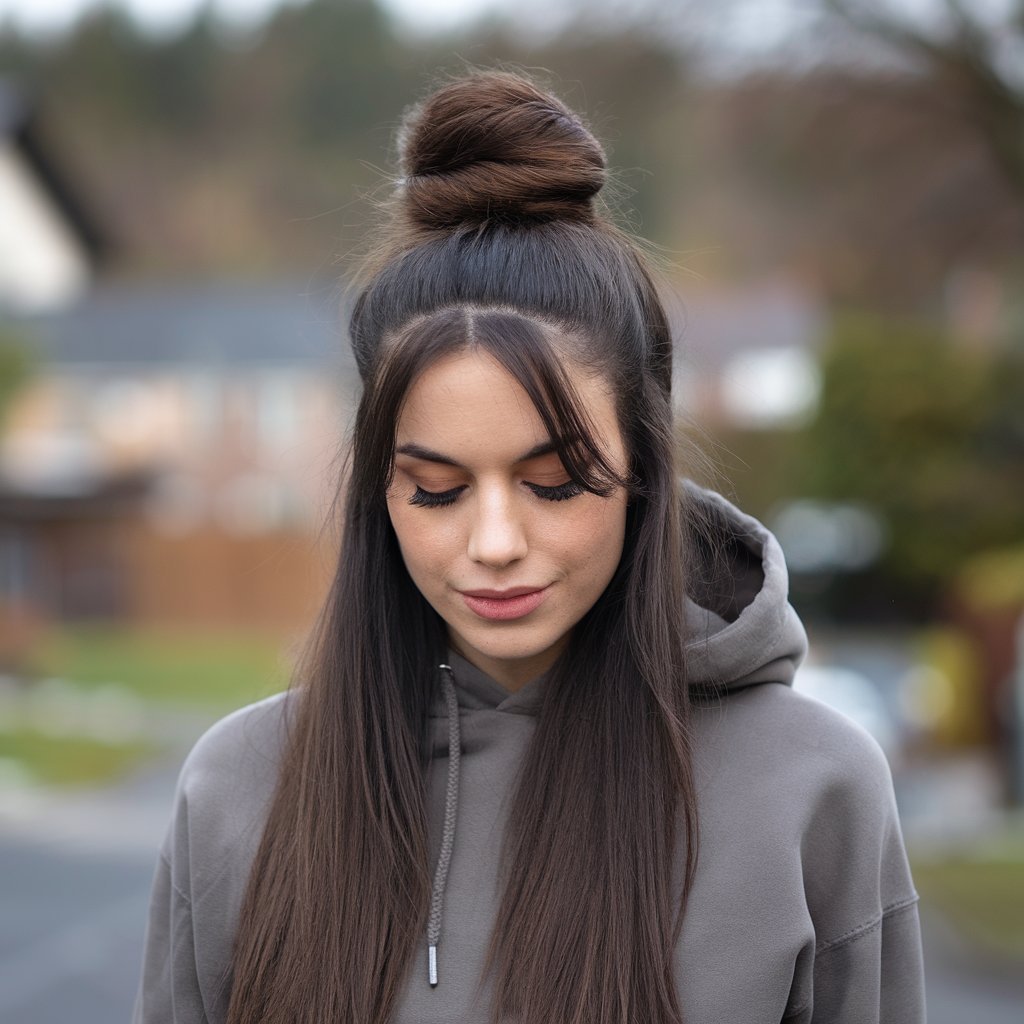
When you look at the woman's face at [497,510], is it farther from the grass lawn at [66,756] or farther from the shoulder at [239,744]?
the grass lawn at [66,756]

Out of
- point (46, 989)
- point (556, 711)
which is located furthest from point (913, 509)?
point (556, 711)

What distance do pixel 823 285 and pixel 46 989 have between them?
378 inches

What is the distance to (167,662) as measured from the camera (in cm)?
2191

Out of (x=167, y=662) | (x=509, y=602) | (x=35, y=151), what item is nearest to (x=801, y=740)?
(x=509, y=602)

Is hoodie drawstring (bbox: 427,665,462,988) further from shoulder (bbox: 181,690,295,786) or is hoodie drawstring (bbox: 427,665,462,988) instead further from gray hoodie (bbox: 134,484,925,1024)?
shoulder (bbox: 181,690,295,786)

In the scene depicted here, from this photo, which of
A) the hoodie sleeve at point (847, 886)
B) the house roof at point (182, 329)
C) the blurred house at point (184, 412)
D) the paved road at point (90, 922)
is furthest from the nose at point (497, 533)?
the house roof at point (182, 329)

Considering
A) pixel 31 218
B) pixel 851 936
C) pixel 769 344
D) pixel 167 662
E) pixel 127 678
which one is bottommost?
pixel 167 662

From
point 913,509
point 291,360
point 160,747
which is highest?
point 291,360

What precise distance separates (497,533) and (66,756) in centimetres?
1299

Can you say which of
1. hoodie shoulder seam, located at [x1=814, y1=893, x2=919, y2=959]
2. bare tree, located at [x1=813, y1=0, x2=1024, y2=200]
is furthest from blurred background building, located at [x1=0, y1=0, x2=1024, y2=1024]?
hoodie shoulder seam, located at [x1=814, y1=893, x2=919, y2=959]

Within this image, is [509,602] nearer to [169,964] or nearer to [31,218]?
[169,964]

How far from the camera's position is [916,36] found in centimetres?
805

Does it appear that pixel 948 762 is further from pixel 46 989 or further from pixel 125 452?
pixel 125 452

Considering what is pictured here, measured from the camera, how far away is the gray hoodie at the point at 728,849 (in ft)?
6.16
